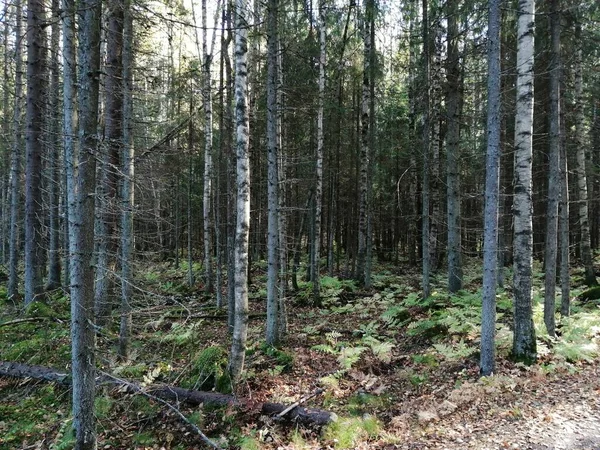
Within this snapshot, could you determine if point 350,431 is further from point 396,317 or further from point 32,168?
point 32,168

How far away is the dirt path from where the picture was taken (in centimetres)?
467

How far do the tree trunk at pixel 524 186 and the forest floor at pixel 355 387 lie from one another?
0.87 meters

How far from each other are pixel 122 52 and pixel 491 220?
8.17m

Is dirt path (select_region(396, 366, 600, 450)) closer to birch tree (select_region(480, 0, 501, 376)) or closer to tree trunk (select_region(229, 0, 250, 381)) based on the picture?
birch tree (select_region(480, 0, 501, 376))

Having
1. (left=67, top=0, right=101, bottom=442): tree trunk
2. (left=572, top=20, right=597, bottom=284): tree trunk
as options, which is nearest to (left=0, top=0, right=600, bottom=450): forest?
(left=67, top=0, right=101, bottom=442): tree trunk

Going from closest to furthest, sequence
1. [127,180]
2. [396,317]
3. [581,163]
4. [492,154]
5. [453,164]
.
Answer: [492,154], [127,180], [396,317], [453,164], [581,163]

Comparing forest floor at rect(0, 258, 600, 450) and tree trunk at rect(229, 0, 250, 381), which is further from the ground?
tree trunk at rect(229, 0, 250, 381)

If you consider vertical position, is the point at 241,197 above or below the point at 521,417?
above

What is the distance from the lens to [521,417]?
5.24 metres

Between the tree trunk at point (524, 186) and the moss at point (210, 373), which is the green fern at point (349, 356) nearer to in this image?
the moss at point (210, 373)

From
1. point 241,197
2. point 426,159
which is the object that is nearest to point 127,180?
point 241,197

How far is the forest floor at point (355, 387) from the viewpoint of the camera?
514 centimetres

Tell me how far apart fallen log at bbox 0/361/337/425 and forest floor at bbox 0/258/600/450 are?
0.45ft

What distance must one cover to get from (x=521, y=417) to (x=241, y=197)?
5478mm
